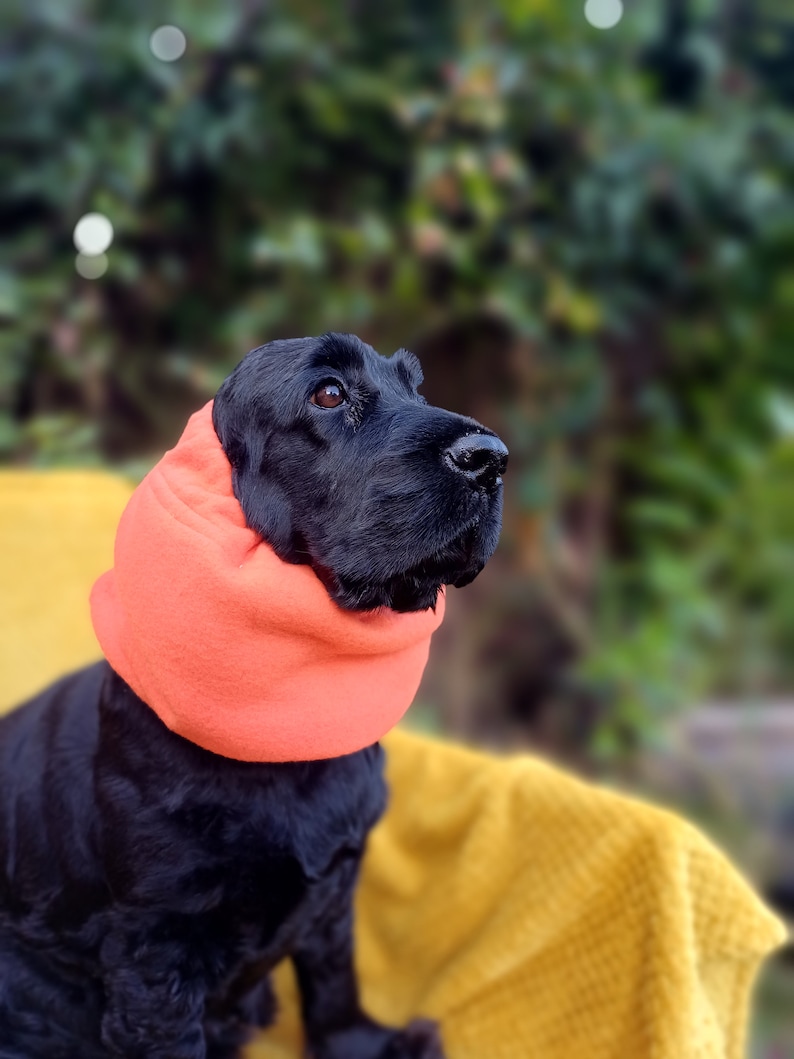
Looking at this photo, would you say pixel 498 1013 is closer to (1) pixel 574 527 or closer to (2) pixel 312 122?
(1) pixel 574 527

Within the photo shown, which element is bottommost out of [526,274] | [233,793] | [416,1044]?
[416,1044]

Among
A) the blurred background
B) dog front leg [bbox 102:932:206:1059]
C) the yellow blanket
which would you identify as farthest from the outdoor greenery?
dog front leg [bbox 102:932:206:1059]

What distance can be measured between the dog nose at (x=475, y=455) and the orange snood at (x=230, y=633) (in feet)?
0.42

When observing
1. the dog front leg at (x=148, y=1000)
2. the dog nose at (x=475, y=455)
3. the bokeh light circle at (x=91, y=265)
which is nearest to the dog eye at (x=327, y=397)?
the dog nose at (x=475, y=455)

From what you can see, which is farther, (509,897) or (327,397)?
(509,897)

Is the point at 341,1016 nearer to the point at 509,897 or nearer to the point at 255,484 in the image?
the point at 509,897

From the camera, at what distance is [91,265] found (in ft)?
5.62

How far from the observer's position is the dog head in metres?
0.63

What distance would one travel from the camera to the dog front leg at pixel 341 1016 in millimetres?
931

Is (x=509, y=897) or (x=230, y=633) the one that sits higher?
(x=230, y=633)

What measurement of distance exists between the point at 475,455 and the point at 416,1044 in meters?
0.69

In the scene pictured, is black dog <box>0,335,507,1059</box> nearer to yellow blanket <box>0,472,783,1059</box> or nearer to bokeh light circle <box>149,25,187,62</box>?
yellow blanket <box>0,472,783,1059</box>

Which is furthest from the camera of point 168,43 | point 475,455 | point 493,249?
point 493,249

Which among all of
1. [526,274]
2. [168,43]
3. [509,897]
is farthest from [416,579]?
[168,43]
